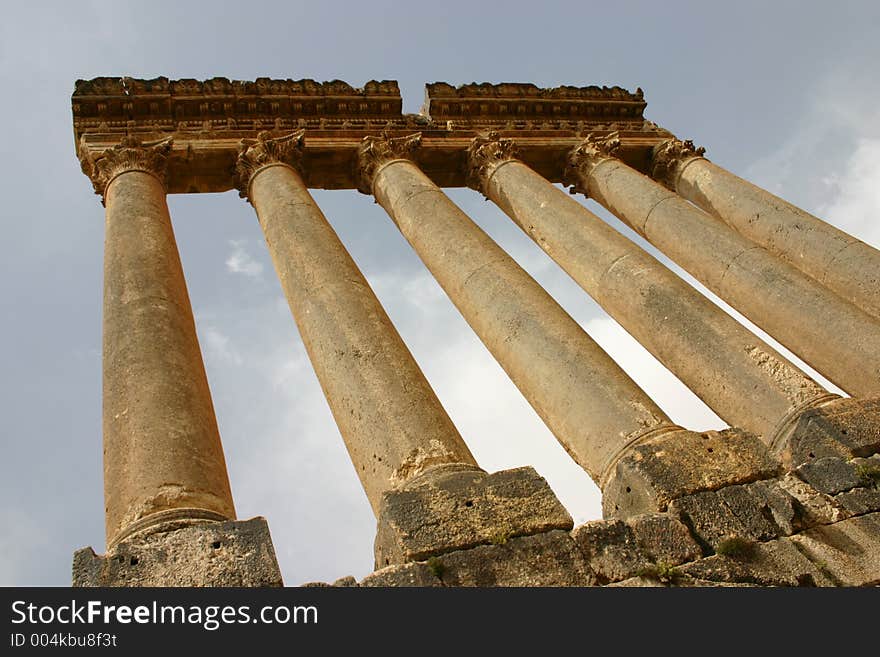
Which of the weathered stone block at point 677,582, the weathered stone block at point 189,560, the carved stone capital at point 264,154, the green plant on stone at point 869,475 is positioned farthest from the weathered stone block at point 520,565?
the carved stone capital at point 264,154

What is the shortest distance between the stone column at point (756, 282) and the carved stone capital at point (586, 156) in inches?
21.4

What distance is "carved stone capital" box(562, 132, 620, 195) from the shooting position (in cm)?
2067

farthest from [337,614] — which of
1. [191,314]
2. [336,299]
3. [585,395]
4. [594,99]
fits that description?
[594,99]

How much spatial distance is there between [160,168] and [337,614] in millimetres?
13342

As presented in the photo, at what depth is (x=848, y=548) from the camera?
28.0 ft

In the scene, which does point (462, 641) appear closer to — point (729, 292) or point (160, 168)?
point (729, 292)

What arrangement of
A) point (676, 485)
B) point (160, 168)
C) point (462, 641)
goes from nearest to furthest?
1. point (462, 641)
2. point (676, 485)
3. point (160, 168)

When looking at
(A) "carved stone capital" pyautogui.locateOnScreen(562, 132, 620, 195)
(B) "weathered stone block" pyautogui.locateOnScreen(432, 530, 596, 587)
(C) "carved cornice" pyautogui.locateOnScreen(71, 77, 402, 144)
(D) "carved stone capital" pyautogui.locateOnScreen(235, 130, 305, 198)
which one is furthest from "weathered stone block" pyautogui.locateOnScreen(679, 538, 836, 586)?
(C) "carved cornice" pyautogui.locateOnScreen(71, 77, 402, 144)

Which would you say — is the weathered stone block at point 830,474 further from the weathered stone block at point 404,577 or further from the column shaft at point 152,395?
the column shaft at point 152,395

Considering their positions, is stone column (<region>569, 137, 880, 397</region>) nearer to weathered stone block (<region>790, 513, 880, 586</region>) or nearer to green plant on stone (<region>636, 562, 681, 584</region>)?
weathered stone block (<region>790, 513, 880, 586</region>)

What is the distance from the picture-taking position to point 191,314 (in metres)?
12.9

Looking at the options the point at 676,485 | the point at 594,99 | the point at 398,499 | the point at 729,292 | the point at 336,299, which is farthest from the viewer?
the point at 594,99

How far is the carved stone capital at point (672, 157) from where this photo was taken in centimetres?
2081

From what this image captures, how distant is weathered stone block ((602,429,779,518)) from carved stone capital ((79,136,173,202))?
12.3 meters
